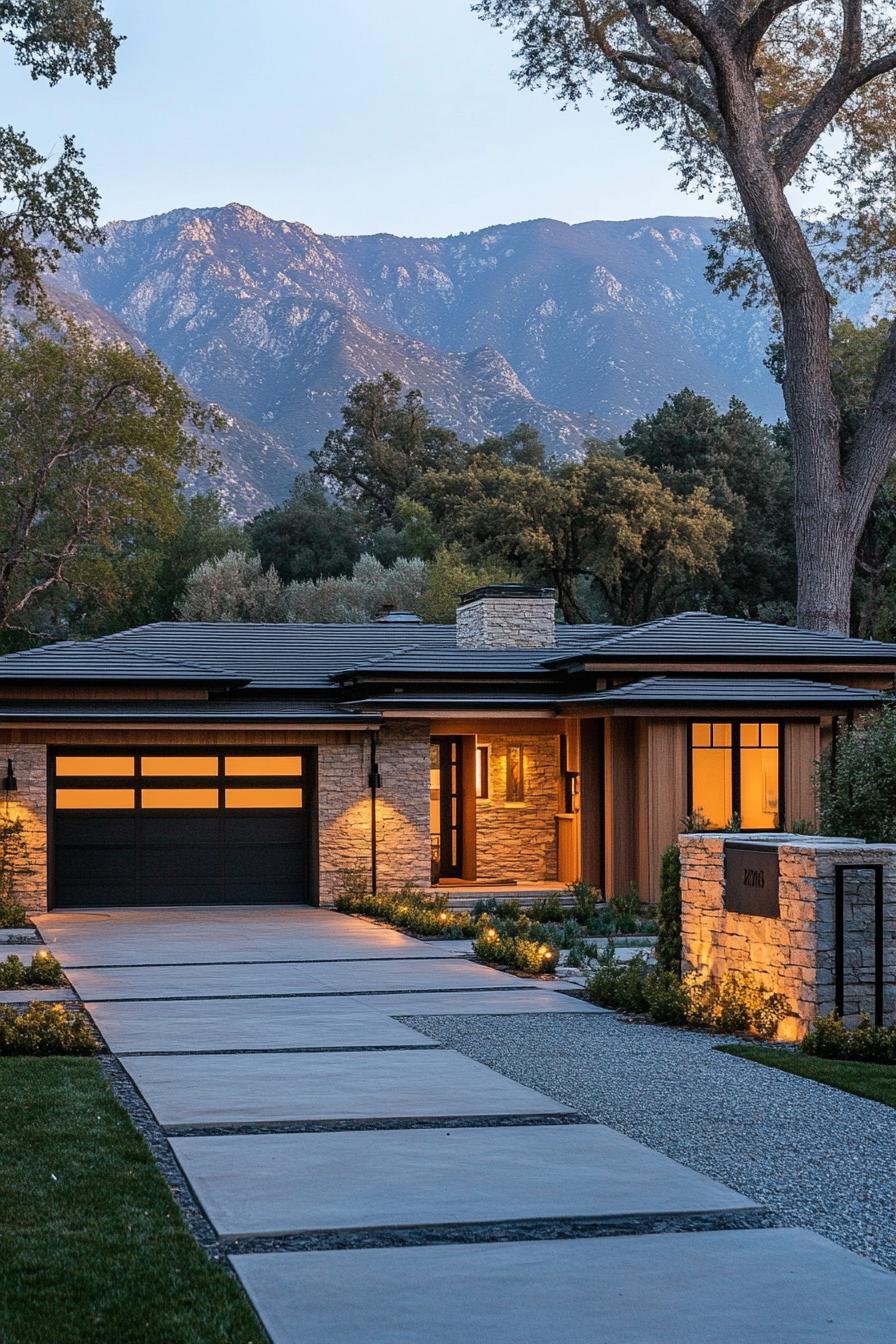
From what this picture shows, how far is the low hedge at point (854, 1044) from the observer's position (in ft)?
34.7

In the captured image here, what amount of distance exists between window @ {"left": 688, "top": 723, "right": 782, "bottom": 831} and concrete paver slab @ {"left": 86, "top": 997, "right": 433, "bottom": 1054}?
1044 cm

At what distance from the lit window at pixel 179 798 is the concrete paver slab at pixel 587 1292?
18007 mm

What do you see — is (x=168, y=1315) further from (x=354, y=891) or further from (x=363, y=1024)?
(x=354, y=891)

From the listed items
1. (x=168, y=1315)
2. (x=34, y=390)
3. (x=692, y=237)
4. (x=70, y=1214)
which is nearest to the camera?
(x=168, y=1315)

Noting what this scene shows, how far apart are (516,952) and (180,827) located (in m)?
9.25

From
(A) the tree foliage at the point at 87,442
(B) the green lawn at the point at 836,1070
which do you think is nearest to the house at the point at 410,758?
(B) the green lawn at the point at 836,1070

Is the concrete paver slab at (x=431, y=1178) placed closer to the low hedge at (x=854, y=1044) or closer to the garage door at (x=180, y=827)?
the low hedge at (x=854, y=1044)

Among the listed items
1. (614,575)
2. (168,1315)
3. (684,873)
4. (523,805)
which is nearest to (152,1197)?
(168,1315)

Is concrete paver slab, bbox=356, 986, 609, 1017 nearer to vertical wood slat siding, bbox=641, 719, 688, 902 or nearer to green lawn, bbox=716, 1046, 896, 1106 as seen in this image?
green lawn, bbox=716, 1046, 896, 1106

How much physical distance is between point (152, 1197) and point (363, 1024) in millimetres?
5273

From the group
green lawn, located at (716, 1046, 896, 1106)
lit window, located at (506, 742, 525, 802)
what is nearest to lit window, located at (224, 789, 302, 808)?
lit window, located at (506, 742, 525, 802)

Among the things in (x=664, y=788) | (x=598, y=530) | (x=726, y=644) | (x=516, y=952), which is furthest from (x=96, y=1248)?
(x=598, y=530)

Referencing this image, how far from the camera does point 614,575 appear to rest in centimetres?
4756

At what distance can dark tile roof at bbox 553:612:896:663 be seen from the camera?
23.4 metres
